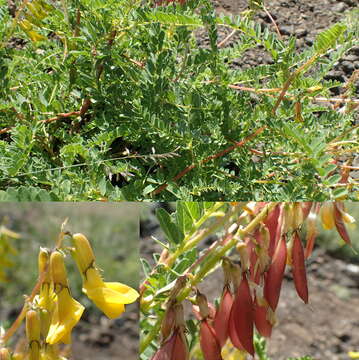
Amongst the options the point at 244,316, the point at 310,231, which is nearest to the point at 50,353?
the point at 244,316

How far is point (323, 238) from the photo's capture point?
162 cm

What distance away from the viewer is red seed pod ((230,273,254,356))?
0.83 meters

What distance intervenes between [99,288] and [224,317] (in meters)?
0.19

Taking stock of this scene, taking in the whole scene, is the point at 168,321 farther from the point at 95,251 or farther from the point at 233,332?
the point at 95,251

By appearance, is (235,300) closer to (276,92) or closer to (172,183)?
(172,183)

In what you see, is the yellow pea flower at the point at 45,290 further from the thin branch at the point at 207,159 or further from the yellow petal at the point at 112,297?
the thin branch at the point at 207,159

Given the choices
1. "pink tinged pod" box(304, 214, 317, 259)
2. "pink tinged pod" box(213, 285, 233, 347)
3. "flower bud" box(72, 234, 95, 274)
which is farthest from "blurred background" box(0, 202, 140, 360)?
"pink tinged pod" box(304, 214, 317, 259)

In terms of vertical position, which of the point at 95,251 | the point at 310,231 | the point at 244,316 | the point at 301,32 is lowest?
the point at 95,251

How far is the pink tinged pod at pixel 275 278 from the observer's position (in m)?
0.84

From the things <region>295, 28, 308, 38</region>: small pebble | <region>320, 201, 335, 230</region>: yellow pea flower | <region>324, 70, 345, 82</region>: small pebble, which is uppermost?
<region>295, 28, 308, 38</region>: small pebble

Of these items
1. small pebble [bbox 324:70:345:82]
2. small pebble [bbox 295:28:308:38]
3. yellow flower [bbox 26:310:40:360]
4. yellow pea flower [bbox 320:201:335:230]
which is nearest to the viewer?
yellow flower [bbox 26:310:40:360]

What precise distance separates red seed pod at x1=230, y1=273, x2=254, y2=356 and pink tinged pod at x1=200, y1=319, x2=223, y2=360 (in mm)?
44

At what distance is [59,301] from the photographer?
2.85 ft

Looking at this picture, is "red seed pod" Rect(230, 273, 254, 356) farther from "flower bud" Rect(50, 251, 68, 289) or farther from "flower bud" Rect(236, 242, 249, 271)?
"flower bud" Rect(50, 251, 68, 289)
